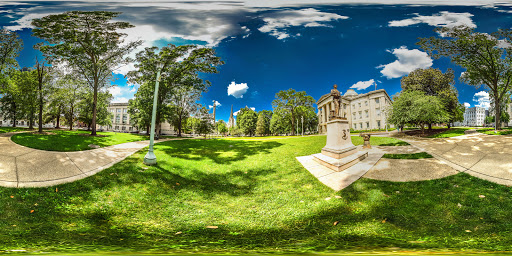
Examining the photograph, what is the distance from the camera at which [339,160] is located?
9.91ft

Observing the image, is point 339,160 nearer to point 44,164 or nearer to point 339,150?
point 339,150

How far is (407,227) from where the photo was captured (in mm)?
1572

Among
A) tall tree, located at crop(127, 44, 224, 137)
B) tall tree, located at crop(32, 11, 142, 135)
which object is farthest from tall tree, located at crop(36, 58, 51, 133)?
tall tree, located at crop(127, 44, 224, 137)

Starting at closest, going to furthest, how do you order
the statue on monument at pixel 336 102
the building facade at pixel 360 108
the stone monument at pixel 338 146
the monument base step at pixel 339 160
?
the monument base step at pixel 339 160
the stone monument at pixel 338 146
the building facade at pixel 360 108
the statue on monument at pixel 336 102

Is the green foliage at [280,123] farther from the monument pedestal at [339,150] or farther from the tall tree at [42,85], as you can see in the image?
the tall tree at [42,85]

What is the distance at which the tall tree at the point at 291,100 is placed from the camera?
3296 mm

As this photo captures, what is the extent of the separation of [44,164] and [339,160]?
15.8 feet

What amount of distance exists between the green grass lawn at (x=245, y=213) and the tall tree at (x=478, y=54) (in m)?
2.06

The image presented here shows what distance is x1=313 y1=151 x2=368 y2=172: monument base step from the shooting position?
9.27 feet

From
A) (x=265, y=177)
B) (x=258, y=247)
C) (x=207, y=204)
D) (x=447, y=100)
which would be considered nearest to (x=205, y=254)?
(x=258, y=247)

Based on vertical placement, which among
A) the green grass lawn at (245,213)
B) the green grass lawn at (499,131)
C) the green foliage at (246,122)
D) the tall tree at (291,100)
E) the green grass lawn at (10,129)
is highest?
the tall tree at (291,100)

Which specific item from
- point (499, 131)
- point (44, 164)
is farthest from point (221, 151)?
point (499, 131)

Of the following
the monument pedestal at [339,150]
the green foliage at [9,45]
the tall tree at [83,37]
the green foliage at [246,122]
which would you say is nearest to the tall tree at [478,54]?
the monument pedestal at [339,150]

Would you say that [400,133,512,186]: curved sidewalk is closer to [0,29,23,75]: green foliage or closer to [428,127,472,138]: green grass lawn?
[428,127,472,138]: green grass lawn
